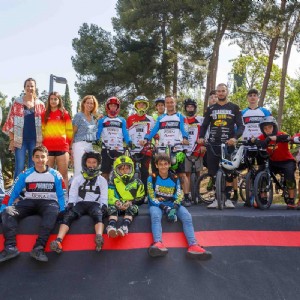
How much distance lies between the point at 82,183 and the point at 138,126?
2223 mm

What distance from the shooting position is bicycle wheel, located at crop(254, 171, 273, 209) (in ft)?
19.6

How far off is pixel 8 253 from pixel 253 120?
4.44 meters

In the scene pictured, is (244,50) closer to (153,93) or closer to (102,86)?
(153,93)

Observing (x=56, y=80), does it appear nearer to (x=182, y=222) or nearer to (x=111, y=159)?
(x=111, y=159)

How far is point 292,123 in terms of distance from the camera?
31.4 meters

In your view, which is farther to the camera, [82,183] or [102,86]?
[102,86]

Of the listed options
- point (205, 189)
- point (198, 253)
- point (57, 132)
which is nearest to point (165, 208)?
point (198, 253)

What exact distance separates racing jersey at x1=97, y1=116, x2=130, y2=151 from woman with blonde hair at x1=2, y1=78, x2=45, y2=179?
104 centimetres

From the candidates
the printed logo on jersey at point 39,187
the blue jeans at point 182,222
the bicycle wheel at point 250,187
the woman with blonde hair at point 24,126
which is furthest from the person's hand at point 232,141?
the woman with blonde hair at point 24,126

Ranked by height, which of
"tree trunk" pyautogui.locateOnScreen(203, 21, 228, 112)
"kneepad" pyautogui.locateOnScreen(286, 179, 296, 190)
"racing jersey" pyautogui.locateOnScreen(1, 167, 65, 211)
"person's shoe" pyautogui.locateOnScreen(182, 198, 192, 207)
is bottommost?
"person's shoe" pyautogui.locateOnScreen(182, 198, 192, 207)

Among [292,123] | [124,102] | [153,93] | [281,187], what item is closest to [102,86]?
[124,102]

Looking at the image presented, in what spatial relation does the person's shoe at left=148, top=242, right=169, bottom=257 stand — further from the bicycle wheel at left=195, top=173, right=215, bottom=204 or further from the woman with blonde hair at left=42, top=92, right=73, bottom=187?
the woman with blonde hair at left=42, top=92, right=73, bottom=187

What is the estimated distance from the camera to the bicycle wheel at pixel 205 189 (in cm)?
649

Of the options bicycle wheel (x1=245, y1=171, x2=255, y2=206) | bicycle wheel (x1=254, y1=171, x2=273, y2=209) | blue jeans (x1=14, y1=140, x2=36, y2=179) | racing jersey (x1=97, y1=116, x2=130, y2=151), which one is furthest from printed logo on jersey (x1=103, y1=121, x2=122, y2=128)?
bicycle wheel (x1=254, y1=171, x2=273, y2=209)
